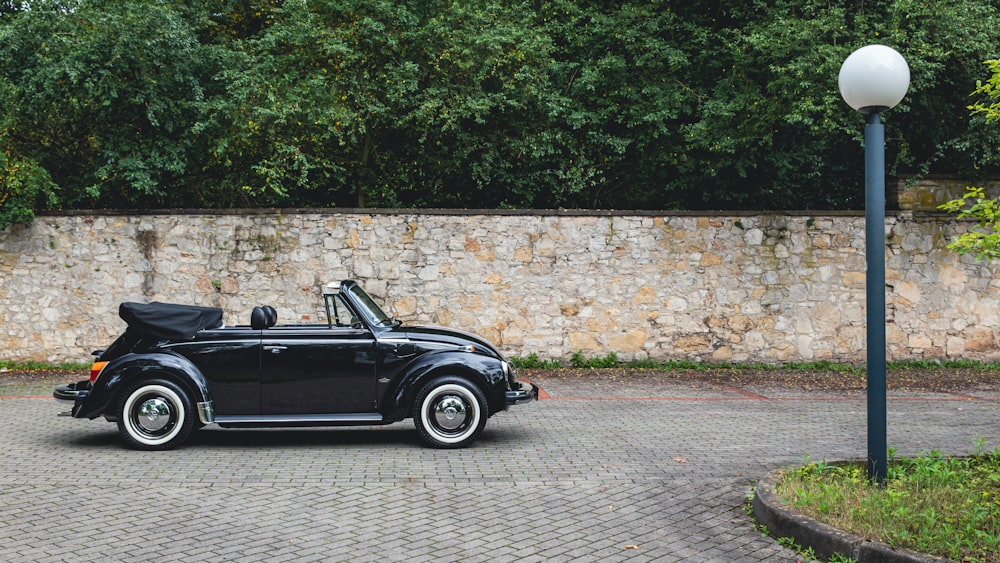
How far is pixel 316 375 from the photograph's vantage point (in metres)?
8.30

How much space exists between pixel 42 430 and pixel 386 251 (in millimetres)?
6651

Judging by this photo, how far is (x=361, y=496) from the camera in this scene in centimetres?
647

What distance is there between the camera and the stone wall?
47.5 feet

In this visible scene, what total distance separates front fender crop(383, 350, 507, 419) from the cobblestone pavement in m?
0.45

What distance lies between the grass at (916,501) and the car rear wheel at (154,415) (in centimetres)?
556

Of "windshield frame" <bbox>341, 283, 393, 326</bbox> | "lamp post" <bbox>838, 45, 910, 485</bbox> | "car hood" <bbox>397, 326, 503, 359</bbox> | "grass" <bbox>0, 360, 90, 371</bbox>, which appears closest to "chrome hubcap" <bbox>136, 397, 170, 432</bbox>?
"windshield frame" <bbox>341, 283, 393, 326</bbox>

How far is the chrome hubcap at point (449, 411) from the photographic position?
8.33m

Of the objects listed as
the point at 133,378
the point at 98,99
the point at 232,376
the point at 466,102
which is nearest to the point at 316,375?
the point at 232,376

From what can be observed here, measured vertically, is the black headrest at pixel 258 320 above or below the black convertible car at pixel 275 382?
above

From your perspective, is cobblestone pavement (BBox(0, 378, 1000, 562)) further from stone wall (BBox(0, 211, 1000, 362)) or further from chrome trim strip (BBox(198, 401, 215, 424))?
stone wall (BBox(0, 211, 1000, 362))

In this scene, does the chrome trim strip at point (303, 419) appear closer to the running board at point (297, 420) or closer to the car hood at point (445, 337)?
the running board at point (297, 420)

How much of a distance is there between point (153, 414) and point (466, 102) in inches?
332

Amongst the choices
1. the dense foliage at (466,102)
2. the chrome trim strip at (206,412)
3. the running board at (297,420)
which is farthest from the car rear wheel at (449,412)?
the dense foliage at (466,102)

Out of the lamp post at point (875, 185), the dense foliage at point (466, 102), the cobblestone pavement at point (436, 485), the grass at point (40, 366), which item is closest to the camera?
the cobblestone pavement at point (436, 485)
